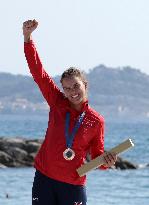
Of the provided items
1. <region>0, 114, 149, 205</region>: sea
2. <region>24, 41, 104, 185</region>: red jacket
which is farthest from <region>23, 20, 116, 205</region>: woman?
<region>0, 114, 149, 205</region>: sea

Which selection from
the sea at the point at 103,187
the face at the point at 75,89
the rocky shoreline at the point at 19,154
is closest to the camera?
the face at the point at 75,89

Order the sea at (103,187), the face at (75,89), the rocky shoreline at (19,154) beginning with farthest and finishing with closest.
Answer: the rocky shoreline at (19,154) < the sea at (103,187) < the face at (75,89)

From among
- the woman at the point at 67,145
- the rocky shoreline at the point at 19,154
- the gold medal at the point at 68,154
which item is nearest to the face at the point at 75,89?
the woman at the point at 67,145

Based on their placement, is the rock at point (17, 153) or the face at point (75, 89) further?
the rock at point (17, 153)

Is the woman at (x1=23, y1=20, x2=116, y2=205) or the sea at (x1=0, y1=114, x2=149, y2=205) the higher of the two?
the woman at (x1=23, y1=20, x2=116, y2=205)

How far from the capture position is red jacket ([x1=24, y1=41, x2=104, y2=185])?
223 inches

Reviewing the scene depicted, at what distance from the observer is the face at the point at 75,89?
221 inches

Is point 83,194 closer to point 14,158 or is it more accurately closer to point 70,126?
point 70,126

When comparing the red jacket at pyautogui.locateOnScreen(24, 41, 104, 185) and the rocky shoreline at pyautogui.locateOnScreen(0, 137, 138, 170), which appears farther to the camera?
the rocky shoreline at pyautogui.locateOnScreen(0, 137, 138, 170)

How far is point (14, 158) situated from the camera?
3450cm

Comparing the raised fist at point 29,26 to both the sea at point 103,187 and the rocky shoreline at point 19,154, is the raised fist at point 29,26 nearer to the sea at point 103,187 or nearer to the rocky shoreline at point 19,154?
the sea at point 103,187

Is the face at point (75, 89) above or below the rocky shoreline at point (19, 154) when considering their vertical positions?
above

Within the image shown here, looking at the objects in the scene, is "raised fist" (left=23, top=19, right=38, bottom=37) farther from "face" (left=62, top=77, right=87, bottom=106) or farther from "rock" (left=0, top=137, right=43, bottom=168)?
"rock" (left=0, top=137, right=43, bottom=168)

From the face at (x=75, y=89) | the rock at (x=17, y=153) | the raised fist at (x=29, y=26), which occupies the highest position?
the raised fist at (x=29, y=26)
